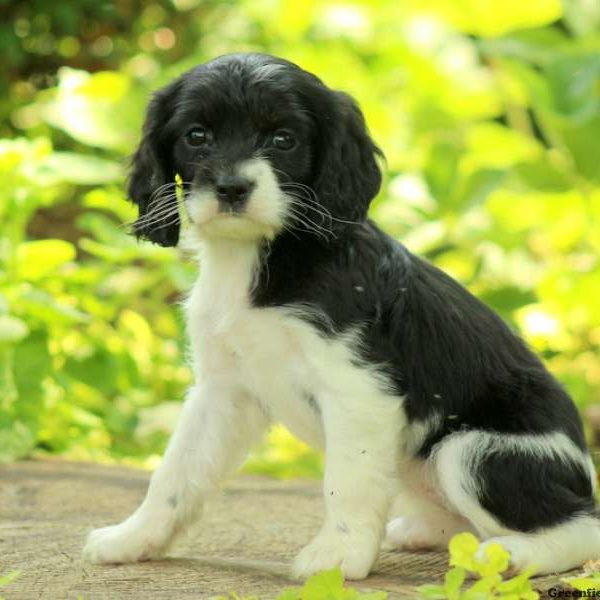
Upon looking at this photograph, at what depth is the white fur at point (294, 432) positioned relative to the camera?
346cm

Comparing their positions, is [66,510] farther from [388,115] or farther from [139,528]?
[388,115]

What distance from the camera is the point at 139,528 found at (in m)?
3.76

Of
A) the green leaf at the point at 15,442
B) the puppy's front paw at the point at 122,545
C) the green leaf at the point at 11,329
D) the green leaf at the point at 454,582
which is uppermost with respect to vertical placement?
the green leaf at the point at 11,329

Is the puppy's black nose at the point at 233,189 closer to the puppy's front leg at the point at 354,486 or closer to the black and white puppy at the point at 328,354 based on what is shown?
the black and white puppy at the point at 328,354

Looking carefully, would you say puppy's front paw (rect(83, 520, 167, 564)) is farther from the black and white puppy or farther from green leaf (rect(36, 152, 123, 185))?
green leaf (rect(36, 152, 123, 185))

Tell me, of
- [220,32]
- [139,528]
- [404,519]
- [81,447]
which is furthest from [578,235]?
[139,528]

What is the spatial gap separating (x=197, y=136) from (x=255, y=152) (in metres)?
0.22

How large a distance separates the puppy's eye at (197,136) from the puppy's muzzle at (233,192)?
222mm

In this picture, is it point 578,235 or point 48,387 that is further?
point 578,235

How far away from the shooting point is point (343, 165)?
361 centimetres

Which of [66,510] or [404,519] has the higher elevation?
[404,519]

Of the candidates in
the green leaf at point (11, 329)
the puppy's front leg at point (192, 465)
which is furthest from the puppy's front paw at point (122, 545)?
the green leaf at point (11, 329)

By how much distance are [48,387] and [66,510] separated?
1798 mm

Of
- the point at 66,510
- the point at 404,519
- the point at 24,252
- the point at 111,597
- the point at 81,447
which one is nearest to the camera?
the point at 111,597
